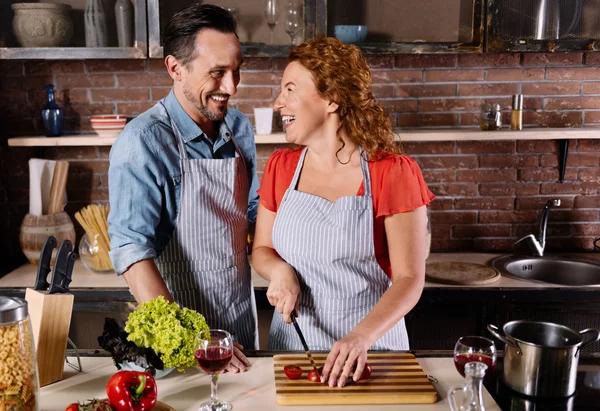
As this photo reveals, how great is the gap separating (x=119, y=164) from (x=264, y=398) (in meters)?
0.82

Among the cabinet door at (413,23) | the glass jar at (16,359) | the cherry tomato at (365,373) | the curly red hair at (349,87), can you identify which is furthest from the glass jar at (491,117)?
the glass jar at (16,359)

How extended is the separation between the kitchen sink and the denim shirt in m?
1.82

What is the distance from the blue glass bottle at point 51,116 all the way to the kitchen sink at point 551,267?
231cm

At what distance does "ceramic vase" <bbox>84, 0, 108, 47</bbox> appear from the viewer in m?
2.93

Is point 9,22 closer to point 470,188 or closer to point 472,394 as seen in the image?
point 470,188

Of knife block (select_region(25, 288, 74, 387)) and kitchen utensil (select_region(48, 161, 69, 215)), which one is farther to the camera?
kitchen utensil (select_region(48, 161, 69, 215))

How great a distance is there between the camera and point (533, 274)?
3.29m

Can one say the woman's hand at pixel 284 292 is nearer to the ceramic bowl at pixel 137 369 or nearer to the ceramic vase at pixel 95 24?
the ceramic bowl at pixel 137 369

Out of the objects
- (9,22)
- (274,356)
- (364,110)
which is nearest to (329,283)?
(274,356)

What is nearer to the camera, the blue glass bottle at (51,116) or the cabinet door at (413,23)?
the cabinet door at (413,23)

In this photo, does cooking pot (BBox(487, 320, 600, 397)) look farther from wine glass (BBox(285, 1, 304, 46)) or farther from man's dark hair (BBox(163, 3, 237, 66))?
wine glass (BBox(285, 1, 304, 46))

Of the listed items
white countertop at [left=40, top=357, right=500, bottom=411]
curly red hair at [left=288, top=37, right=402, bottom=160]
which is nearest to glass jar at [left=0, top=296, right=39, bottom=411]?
white countertop at [left=40, top=357, right=500, bottom=411]

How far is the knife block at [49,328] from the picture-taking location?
5.02ft

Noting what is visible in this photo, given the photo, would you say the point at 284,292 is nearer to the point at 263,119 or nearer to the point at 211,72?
the point at 211,72
